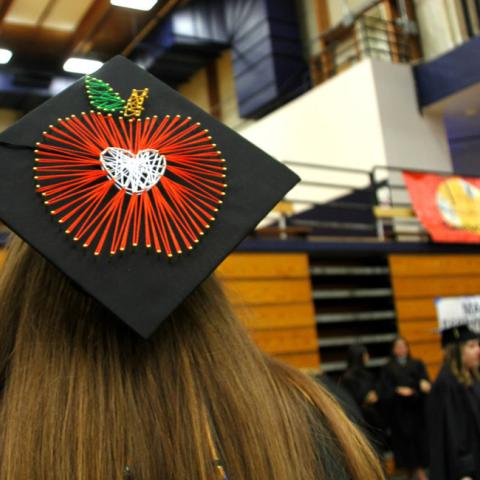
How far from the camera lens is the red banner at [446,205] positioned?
1055cm

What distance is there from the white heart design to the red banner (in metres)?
9.84

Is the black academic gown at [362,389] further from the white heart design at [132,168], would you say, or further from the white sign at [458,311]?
the white heart design at [132,168]

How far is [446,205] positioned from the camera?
35.6 ft

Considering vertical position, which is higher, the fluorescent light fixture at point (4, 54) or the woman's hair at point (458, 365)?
the fluorescent light fixture at point (4, 54)

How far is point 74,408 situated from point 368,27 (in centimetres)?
1360

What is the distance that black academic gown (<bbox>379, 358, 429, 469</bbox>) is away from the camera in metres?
7.79

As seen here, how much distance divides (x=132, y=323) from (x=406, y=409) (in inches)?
294

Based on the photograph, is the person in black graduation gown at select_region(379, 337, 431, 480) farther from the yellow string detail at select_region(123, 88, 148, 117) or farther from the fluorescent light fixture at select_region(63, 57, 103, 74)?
the fluorescent light fixture at select_region(63, 57, 103, 74)

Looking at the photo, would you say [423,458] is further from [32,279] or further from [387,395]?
[32,279]

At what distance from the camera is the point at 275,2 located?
1611 cm

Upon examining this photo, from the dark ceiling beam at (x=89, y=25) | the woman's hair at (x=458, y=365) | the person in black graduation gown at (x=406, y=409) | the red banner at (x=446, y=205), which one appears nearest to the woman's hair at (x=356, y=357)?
the person in black graduation gown at (x=406, y=409)

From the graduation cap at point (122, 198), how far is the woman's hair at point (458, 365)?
471 centimetres

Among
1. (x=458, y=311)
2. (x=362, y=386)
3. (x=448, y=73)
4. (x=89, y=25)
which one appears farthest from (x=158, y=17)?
(x=362, y=386)

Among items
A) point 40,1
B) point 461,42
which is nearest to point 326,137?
point 461,42
